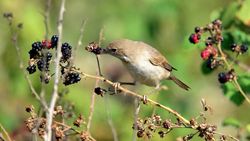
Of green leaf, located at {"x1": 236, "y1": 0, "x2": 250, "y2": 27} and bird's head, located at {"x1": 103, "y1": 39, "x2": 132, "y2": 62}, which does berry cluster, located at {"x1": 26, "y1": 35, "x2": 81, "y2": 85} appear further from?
green leaf, located at {"x1": 236, "y1": 0, "x2": 250, "y2": 27}

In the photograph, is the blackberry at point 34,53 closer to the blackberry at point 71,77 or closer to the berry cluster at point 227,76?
the blackberry at point 71,77

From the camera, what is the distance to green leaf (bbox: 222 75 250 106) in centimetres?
650

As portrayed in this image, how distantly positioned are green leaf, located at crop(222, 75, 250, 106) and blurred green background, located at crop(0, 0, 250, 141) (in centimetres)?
191

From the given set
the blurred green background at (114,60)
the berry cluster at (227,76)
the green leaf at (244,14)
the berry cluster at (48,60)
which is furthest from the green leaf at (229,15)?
the berry cluster at (48,60)

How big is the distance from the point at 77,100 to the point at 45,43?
4249 millimetres

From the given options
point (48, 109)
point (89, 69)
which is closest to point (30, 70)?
point (48, 109)

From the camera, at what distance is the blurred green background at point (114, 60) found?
9250mm

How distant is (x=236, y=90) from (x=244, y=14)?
66 cm

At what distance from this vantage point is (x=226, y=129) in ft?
37.9

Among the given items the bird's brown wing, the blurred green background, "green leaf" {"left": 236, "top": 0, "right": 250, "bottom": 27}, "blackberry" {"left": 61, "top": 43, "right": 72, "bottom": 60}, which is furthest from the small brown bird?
"blackberry" {"left": 61, "top": 43, "right": 72, "bottom": 60}

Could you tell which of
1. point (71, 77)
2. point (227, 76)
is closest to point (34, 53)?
point (71, 77)

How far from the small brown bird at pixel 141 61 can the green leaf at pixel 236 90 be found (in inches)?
26.4

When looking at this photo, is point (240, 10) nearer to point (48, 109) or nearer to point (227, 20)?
point (227, 20)

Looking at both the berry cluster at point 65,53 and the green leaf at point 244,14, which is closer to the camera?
the berry cluster at point 65,53
